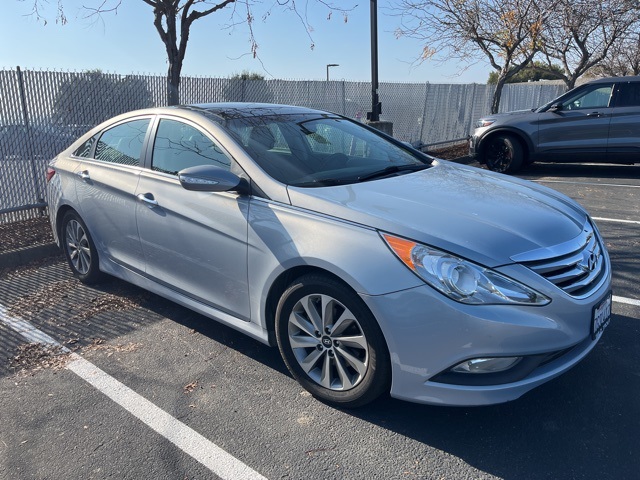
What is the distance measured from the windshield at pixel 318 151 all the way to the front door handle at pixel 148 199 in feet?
2.46

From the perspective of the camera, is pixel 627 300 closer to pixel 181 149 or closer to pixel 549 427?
pixel 549 427

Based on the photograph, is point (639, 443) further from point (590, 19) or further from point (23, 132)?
point (590, 19)

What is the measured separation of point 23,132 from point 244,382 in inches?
197

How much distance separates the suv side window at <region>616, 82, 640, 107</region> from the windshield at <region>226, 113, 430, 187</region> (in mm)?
7805

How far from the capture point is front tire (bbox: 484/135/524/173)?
10.9m

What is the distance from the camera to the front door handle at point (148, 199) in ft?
12.5

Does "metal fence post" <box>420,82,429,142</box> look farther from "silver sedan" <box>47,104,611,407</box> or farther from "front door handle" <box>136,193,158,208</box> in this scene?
"front door handle" <box>136,193,158,208</box>

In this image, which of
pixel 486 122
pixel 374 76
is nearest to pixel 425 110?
pixel 486 122

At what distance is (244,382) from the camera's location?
10.9 feet

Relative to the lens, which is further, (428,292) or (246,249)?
(246,249)

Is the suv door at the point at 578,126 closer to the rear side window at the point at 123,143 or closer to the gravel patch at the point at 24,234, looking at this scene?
the rear side window at the point at 123,143

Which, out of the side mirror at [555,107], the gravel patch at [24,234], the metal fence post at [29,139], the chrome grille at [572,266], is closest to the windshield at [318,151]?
the chrome grille at [572,266]

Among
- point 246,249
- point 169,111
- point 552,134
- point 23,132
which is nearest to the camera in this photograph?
point 246,249

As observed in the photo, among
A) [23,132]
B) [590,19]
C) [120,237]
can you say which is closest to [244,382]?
[120,237]
